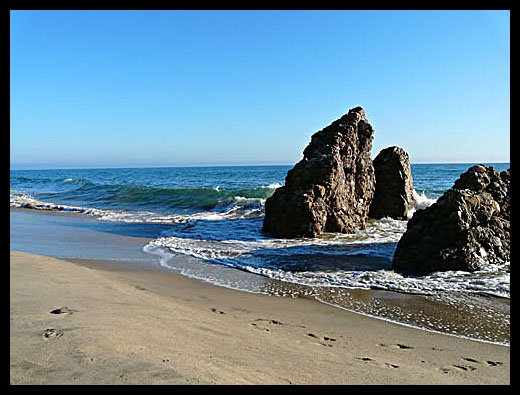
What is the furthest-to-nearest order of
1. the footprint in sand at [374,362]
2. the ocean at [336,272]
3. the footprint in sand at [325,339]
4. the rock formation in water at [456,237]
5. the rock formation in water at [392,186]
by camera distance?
the rock formation in water at [392,186] → the rock formation in water at [456,237] → the ocean at [336,272] → the footprint in sand at [325,339] → the footprint in sand at [374,362]

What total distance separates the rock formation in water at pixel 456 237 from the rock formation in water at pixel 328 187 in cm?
338

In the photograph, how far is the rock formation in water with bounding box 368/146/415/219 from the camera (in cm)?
1362

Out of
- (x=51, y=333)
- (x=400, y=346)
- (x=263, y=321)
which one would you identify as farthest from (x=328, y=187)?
(x=51, y=333)

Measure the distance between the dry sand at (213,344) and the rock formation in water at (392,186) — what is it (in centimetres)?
958

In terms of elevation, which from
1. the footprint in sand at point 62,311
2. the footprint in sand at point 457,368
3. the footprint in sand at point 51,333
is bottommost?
the footprint in sand at point 457,368

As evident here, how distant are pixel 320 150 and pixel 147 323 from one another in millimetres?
8545

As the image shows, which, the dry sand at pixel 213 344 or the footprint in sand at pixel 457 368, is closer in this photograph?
the dry sand at pixel 213 344

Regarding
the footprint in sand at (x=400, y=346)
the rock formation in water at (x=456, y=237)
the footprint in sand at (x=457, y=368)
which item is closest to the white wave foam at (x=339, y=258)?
the rock formation in water at (x=456, y=237)

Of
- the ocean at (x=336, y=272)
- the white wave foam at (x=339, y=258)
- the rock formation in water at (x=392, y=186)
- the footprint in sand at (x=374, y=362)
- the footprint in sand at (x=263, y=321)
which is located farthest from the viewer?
the rock formation in water at (x=392, y=186)

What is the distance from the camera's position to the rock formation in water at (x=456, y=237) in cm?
616

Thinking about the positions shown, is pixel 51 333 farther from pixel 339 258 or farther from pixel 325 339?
pixel 339 258

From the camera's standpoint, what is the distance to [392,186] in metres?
13.9

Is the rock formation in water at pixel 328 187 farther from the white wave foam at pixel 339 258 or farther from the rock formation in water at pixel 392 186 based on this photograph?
the rock formation in water at pixel 392 186

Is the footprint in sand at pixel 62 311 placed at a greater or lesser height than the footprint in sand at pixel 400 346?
greater
